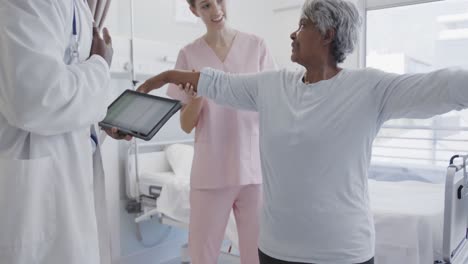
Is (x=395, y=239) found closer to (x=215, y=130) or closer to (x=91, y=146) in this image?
(x=215, y=130)

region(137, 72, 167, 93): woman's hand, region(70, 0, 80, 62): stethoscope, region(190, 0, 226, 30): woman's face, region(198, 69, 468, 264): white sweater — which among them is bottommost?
region(198, 69, 468, 264): white sweater

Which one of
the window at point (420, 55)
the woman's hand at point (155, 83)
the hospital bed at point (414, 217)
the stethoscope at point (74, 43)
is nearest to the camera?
the stethoscope at point (74, 43)

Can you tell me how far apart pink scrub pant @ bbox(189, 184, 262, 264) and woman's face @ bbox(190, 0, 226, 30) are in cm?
64

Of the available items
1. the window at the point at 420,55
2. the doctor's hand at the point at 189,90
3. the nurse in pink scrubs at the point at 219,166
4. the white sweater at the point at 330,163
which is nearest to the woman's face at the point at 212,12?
the nurse in pink scrubs at the point at 219,166

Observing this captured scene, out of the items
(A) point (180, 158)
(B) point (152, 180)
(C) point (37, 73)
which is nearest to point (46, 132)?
(C) point (37, 73)

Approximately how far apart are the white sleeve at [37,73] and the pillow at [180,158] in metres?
1.94

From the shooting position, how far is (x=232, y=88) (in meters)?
1.39

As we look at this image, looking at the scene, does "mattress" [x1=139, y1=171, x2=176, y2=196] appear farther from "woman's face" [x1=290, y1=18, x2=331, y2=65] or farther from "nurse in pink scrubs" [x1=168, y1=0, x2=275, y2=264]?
"woman's face" [x1=290, y1=18, x2=331, y2=65]

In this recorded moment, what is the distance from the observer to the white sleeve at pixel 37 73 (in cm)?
85

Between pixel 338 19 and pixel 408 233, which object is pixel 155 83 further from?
pixel 408 233

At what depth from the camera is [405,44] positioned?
3.87 metres

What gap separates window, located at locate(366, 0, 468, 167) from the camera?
11.8 feet

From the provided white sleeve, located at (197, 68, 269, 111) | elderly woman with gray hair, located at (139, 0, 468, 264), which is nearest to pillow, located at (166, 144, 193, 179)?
white sleeve, located at (197, 68, 269, 111)

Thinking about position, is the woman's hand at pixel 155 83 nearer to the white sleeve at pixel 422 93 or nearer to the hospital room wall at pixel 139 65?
the white sleeve at pixel 422 93
